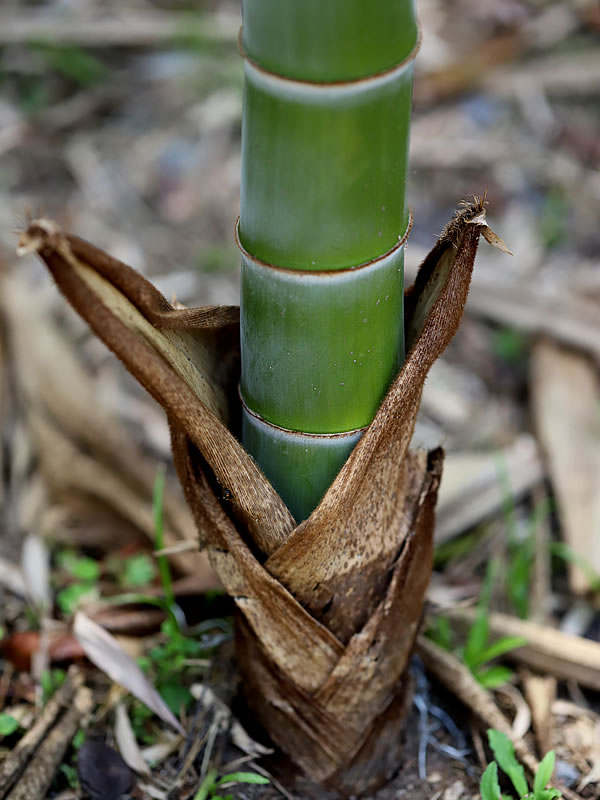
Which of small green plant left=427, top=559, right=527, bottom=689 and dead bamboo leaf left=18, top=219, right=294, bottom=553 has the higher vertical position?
dead bamboo leaf left=18, top=219, right=294, bottom=553

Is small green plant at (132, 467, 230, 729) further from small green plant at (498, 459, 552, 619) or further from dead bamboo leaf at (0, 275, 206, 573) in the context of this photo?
small green plant at (498, 459, 552, 619)

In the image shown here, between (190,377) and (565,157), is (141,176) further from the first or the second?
(190,377)

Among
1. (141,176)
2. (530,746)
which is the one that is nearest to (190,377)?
(530,746)

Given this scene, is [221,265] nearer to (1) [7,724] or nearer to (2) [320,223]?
(1) [7,724]

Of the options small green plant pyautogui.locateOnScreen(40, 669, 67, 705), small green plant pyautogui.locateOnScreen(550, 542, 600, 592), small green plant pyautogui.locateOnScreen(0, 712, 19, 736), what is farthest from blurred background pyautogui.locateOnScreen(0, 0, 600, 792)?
small green plant pyautogui.locateOnScreen(0, 712, 19, 736)

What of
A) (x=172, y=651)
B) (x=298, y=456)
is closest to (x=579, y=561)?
(x=172, y=651)
